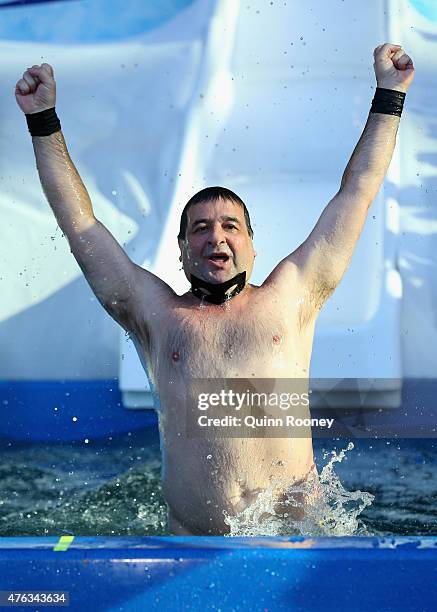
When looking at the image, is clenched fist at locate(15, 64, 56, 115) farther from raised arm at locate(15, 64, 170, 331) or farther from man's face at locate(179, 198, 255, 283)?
man's face at locate(179, 198, 255, 283)

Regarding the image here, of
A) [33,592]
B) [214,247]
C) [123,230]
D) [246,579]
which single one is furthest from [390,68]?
[123,230]

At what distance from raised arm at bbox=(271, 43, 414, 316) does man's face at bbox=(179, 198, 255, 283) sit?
0.25 ft

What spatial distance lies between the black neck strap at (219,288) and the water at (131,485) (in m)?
0.54

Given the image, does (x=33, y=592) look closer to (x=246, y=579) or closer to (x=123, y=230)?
(x=246, y=579)

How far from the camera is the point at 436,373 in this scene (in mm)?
2951

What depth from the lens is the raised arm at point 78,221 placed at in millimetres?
1776

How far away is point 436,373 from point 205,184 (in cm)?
86

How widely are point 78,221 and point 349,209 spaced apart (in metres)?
0.46

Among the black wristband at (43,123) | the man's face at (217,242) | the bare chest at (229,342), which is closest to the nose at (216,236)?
the man's face at (217,242)

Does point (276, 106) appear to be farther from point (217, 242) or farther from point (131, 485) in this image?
point (217, 242)

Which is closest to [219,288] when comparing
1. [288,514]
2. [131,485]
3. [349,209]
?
[349,209]

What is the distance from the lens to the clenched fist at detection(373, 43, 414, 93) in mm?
1802

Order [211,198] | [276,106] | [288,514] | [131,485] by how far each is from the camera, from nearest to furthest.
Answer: [288,514]
[211,198]
[131,485]
[276,106]

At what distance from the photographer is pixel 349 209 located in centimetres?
177
